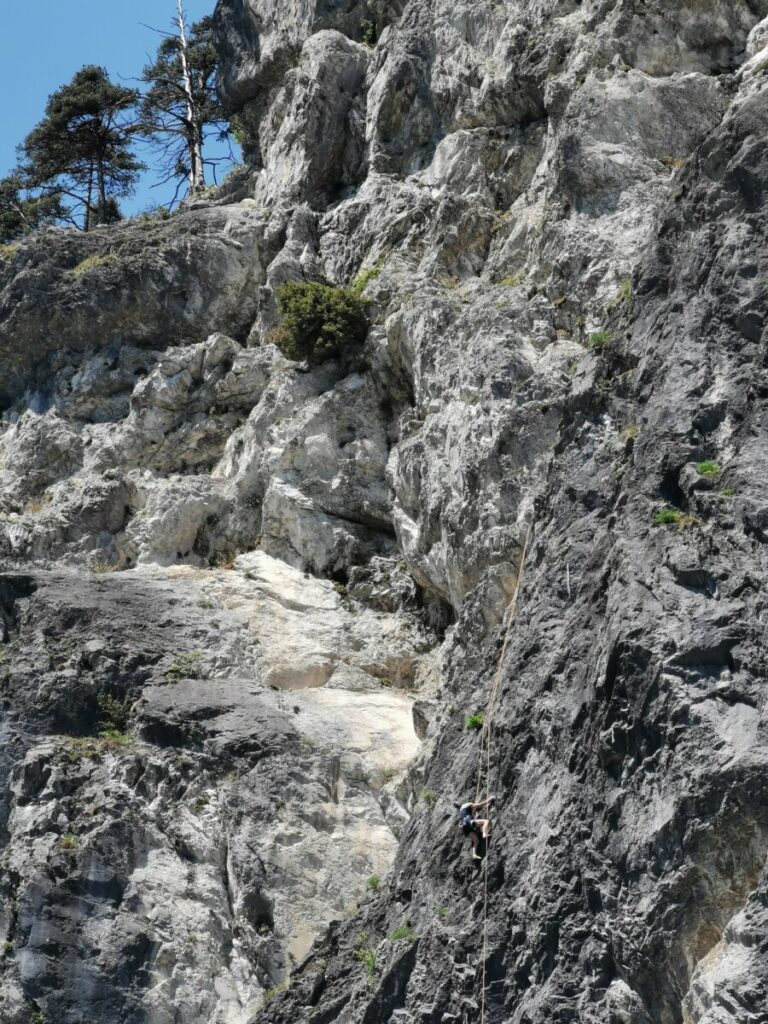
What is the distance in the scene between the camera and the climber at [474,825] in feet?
51.2

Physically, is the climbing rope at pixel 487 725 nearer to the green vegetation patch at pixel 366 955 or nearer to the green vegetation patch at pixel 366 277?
the green vegetation patch at pixel 366 955

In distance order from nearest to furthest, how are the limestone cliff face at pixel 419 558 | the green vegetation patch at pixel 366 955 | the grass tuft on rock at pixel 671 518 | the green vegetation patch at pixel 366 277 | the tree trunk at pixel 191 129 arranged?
the limestone cliff face at pixel 419 558 < the grass tuft on rock at pixel 671 518 < the green vegetation patch at pixel 366 955 < the green vegetation patch at pixel 366 277 < the tree trunk at pixel 191 129

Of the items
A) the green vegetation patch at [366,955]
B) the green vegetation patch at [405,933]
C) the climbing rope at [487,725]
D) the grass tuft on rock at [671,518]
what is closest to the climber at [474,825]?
the climbing rope at [487,725]

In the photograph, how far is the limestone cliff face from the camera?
548 inches

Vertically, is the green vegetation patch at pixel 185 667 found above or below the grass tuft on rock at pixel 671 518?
below

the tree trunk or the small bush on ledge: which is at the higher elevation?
the tree trunk

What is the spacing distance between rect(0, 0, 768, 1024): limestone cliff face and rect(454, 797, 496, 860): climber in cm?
31

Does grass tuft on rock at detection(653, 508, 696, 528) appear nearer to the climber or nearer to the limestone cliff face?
the limestone cliff face

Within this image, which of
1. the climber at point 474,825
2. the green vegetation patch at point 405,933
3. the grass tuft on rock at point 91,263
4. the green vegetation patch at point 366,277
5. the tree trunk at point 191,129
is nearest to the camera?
the climber at point 474,825

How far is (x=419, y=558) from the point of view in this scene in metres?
22.3

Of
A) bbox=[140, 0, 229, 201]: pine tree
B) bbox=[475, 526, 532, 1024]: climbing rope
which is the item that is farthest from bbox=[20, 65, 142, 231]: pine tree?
bbox=[475, 526, 532, 1024]: climbing rope

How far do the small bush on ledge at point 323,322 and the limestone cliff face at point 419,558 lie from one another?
16.7 inches

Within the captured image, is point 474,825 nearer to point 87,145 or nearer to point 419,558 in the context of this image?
point 419,558

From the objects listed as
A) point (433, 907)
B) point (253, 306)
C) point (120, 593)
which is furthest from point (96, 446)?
point (433, 907)
